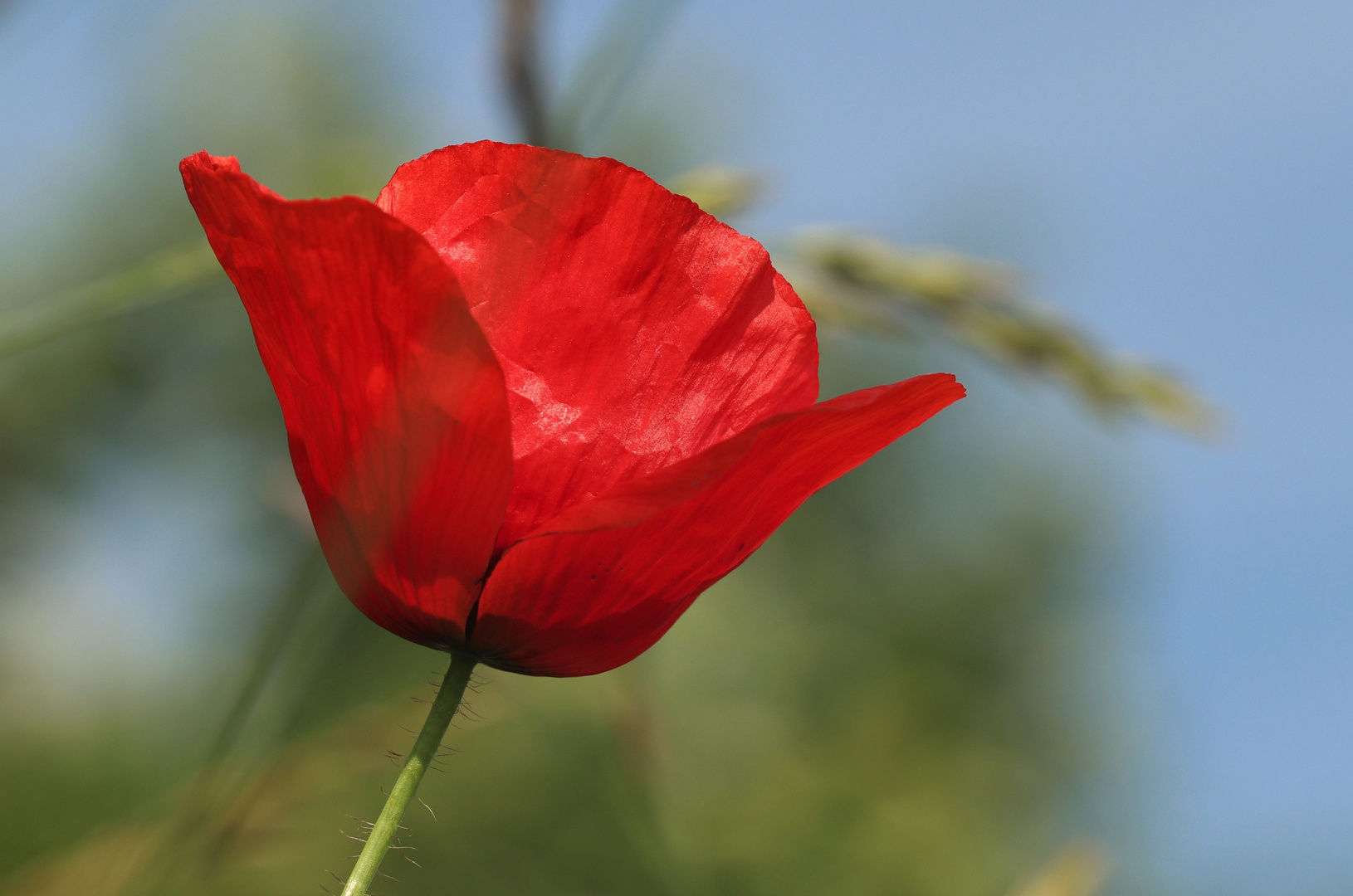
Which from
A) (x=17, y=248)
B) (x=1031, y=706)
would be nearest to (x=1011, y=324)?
(x=17, y=248)

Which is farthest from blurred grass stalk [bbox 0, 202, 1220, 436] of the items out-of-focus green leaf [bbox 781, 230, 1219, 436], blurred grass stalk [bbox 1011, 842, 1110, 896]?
blurred grass stalk [bbox 1011, 842, 1110, 896]

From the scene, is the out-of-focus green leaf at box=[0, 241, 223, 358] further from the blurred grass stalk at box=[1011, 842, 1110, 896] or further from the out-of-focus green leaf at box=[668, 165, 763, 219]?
the blurred grass stalk at box=[1011, 842, 1110, 896]

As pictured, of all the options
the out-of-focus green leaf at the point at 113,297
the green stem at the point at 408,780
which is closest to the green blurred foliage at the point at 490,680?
the out-of-focus green leaf at the point at 113,297

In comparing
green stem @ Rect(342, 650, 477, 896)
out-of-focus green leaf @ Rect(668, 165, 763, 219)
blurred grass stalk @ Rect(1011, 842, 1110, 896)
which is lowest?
green stem @ Rect(342, 650, 477, 896)

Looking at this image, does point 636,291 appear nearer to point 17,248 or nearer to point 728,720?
point 728,720

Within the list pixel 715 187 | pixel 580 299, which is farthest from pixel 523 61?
pixel 580 299

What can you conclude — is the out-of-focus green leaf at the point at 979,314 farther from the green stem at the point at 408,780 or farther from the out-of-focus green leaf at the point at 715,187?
the green stem at the point at 408,780

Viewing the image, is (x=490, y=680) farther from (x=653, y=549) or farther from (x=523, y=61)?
(x=523, y=61)
